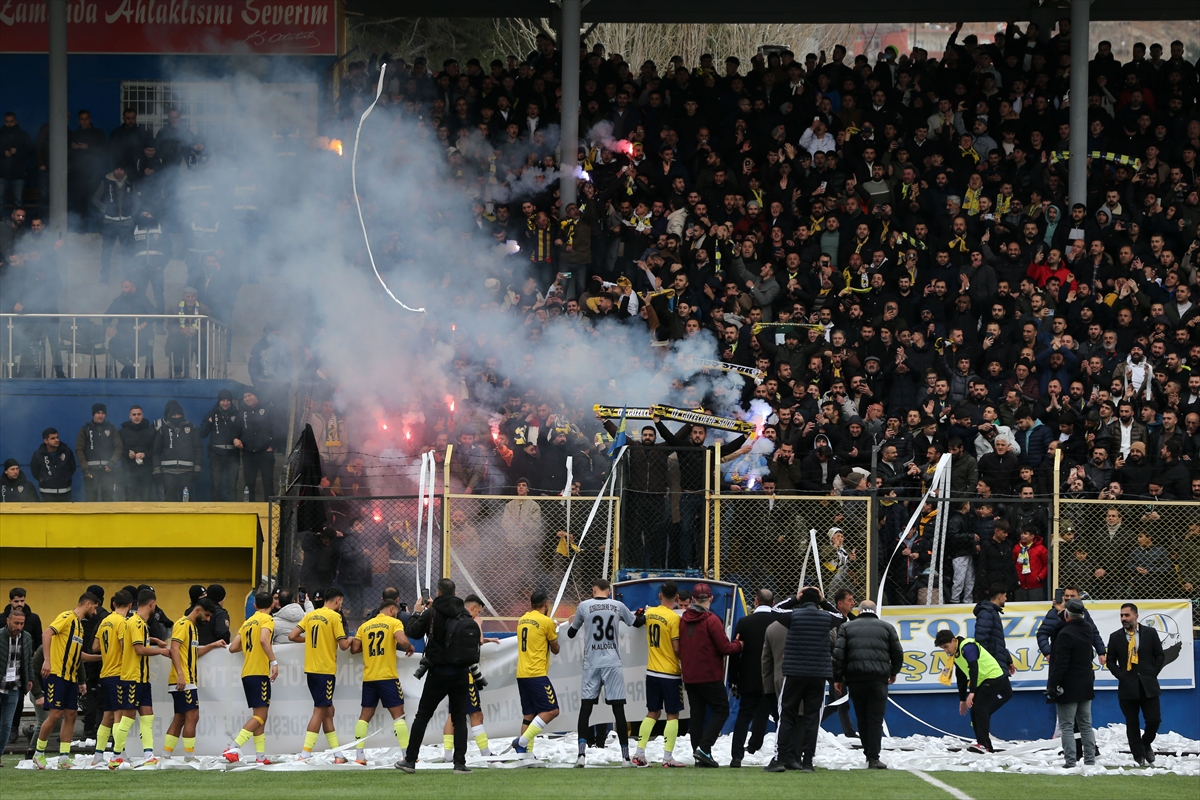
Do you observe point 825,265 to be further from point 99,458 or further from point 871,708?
point 99,458

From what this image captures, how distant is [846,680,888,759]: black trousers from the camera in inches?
495

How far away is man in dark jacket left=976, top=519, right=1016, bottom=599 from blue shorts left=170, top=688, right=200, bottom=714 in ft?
24.2

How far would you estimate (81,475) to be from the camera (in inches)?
709

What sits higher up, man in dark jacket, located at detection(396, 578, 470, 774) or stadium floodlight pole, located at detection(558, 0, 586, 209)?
stadium floodlight pole, located at detection(558, 0, 586, 209)

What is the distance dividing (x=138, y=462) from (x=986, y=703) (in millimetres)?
9708

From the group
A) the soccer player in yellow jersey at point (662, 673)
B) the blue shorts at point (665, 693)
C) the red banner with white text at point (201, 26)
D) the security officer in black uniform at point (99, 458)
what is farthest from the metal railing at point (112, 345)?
the blue shorts at point (665, 693)

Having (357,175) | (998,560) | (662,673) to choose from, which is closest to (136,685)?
(662,673)

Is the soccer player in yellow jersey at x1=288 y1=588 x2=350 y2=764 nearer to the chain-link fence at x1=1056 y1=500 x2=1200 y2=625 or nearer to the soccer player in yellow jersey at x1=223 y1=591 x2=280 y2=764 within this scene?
the soccer player in yellow jersey at x1=223 y1=591 x2=280 y2=764

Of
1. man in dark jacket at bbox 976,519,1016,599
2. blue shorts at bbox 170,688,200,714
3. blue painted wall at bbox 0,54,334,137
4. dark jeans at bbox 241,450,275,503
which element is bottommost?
blue shorts at bbox 170,688,200,714

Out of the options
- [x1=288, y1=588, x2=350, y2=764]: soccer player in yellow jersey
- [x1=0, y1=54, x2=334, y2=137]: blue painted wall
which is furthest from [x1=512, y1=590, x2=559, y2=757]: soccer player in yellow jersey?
[x1=0, y1=54, x2=334, y2=137]: blue painted wall

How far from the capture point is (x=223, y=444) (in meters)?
17.6

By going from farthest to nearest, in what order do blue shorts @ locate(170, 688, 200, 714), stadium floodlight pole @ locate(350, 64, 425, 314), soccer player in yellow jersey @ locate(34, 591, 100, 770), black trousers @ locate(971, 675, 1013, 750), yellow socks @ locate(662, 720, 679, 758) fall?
stadium floodlight pole @ locate(350, 64, 425, 314) < black trousers @ locate(971, 675, 1013, 750) < soccer player in yellow jersey @ locate(34, 591, 100, 770) < blue shorts @ locate(170, 688, 200, 714) < yellow socks @ locate(662, 720, 679, 758)

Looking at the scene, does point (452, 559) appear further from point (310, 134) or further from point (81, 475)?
point (310, 134)

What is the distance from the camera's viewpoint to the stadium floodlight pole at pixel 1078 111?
70.7 feet
